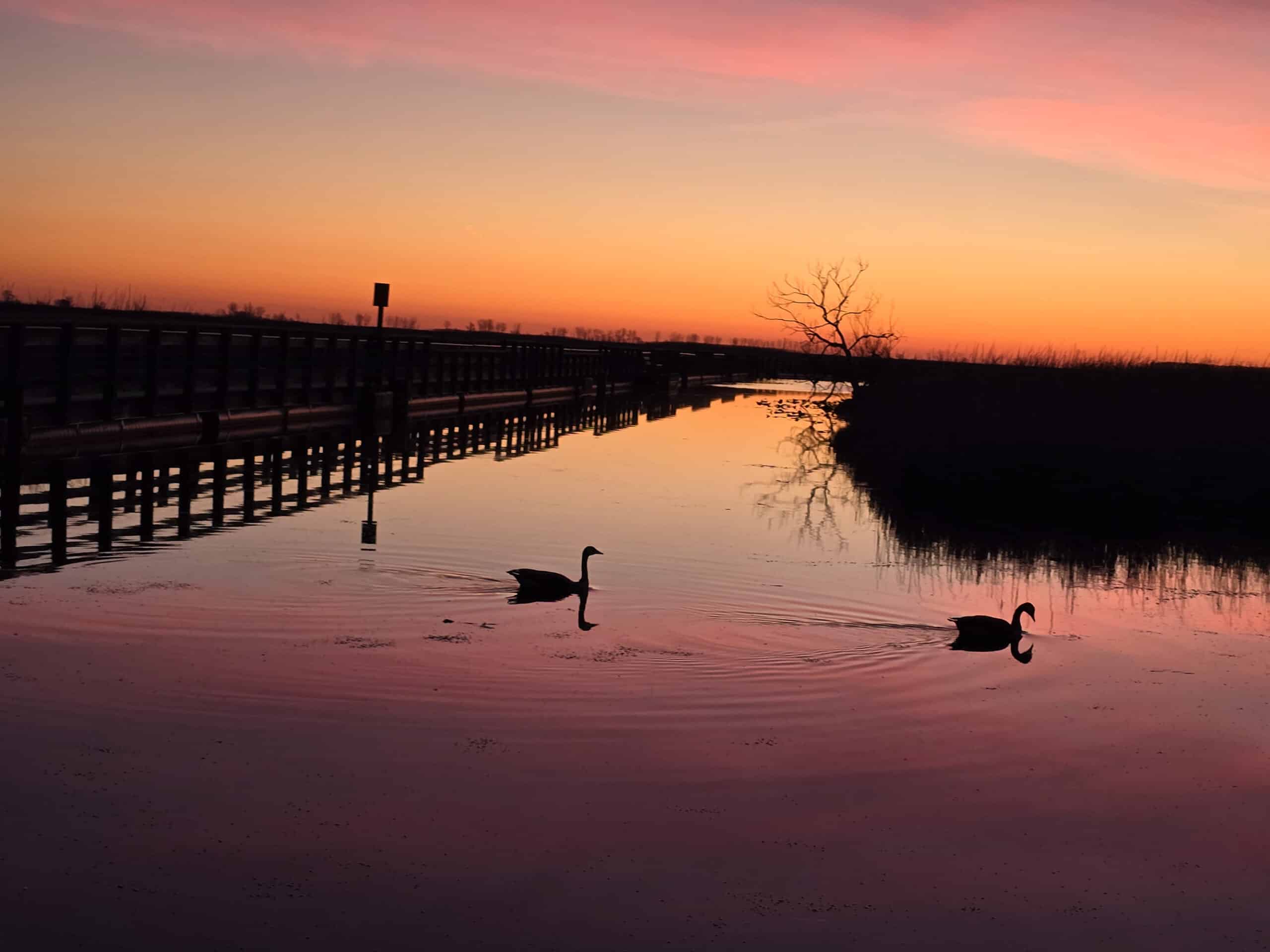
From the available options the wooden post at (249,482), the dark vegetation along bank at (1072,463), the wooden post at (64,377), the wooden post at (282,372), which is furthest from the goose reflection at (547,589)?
the wooden post at (282,372)

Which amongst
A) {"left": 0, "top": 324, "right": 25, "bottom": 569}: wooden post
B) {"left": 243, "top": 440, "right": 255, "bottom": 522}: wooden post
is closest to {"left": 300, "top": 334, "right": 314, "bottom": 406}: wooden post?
{"left": 243, "top": 440, "right": 255, "bottom": 522}: wooden post

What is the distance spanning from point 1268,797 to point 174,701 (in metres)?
7.20

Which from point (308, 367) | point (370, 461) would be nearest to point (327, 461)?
point (370, 461)

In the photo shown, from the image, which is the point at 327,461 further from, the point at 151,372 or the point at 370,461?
the point at 151,372

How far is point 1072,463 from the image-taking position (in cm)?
3397

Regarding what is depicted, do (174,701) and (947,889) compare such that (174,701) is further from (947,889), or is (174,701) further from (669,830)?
(947,889)

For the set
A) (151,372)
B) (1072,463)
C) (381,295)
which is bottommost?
(1072,463)

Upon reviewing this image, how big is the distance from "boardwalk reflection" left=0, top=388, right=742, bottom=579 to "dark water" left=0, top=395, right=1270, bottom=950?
4.90 ft

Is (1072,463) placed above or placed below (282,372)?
below

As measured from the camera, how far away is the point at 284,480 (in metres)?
25.2

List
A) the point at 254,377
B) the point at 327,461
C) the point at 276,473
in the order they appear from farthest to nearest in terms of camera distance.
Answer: the point at 254,377 → the point at 327,461 → the point at 276,473

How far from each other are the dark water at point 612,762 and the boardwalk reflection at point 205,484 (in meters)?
1.49

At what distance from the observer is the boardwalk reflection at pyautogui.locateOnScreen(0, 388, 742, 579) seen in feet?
56.2

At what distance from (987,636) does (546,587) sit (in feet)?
14.5
